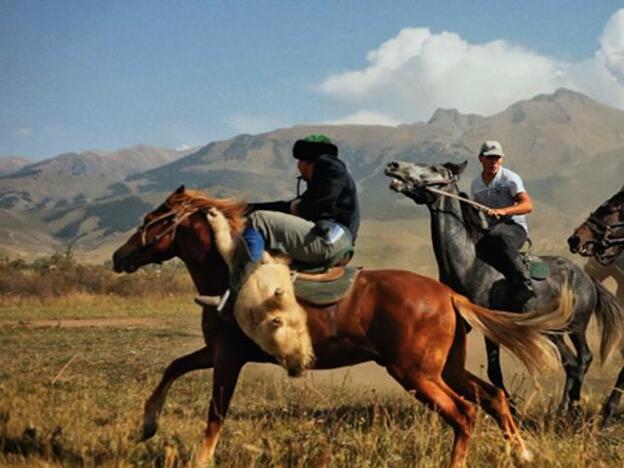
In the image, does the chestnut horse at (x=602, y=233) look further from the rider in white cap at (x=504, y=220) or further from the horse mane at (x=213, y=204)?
the horse mane at (x=213, y=204)

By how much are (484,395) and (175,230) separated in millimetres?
3208

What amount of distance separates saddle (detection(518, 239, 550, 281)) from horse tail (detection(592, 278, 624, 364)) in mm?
1246

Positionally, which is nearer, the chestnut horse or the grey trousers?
the grey trousers

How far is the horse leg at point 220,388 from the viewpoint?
569cm

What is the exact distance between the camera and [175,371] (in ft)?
20.8

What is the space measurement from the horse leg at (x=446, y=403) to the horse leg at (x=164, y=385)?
1745 millimetres

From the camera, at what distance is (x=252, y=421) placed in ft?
25.6

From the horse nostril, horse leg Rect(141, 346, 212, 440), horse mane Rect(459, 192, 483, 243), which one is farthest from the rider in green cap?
the horse nostril

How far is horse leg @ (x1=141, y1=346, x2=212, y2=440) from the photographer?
612cm

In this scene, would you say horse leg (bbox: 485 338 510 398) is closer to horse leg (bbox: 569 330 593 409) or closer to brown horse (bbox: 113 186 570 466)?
horse leg (bbox: 569 330 593 409)

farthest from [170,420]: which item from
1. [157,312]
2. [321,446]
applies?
[157,312]

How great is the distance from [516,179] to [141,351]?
11108 mm

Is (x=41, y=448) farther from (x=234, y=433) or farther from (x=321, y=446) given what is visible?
(x=321, y=446)

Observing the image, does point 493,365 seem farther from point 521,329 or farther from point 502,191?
point 521,329
